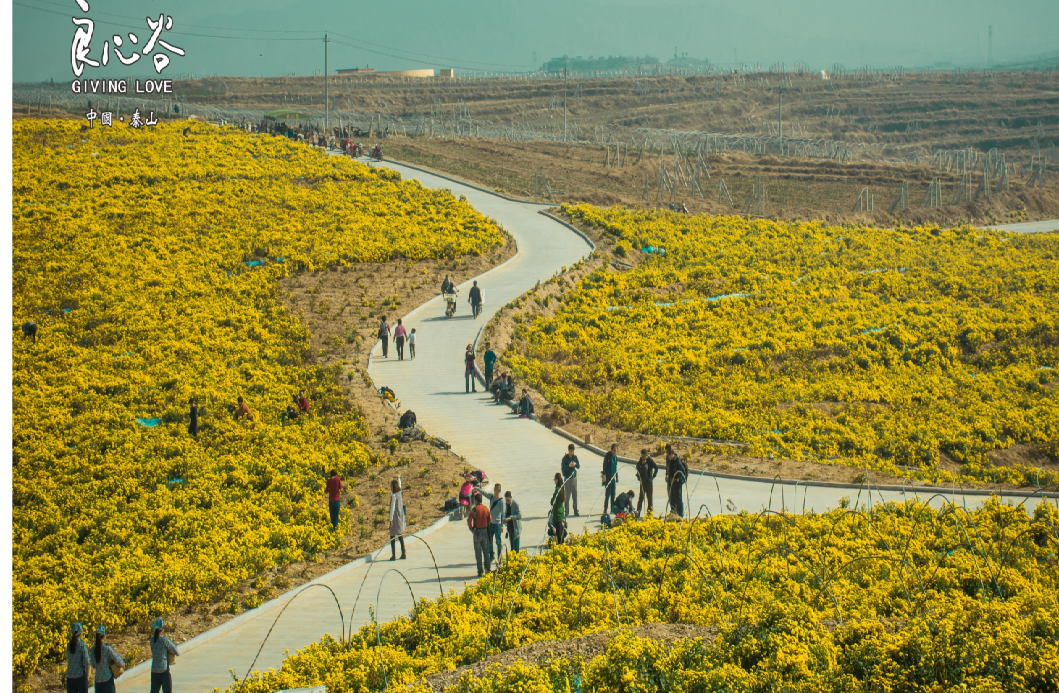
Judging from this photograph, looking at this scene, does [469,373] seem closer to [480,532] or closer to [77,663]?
[480,532]

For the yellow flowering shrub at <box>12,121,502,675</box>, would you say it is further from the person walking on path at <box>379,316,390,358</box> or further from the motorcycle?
the motorcycle

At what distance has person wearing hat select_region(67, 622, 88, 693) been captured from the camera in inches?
410

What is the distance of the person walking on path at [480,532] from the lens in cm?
1308

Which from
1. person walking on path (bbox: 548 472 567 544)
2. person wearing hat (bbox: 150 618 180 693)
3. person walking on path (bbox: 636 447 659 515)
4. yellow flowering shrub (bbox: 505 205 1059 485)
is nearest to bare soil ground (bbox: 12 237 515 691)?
person wearing hat (bbox: 150 618 180 693)

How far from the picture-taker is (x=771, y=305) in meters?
31.7

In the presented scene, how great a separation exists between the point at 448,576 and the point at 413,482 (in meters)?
4.01

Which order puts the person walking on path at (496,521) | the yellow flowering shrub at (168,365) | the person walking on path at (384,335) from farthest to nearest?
1. the person walking on path at (384,335)
2. the yellow flowering shrub at (168,365)
3. the person walking on path at (496,521)

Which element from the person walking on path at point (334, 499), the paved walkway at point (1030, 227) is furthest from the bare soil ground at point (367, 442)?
the paved walkway at point (1030, 227)

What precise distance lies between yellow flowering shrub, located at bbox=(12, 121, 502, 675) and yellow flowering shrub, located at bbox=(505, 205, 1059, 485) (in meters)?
6.88

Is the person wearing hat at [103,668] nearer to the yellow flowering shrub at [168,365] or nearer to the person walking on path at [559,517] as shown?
the yellow flowering shrub at [168,365]

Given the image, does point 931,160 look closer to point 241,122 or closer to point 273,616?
point 241,122

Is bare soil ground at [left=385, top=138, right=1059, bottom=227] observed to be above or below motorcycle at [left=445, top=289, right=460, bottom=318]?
above

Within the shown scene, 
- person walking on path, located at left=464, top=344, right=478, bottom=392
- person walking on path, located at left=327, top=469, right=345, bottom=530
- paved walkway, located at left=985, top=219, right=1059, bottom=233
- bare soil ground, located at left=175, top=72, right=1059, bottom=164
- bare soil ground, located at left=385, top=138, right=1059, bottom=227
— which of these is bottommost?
person walking on path, located at left=327, top=469, right=345, bottom=530

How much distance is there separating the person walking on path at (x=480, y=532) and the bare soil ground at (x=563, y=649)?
10.5ft
